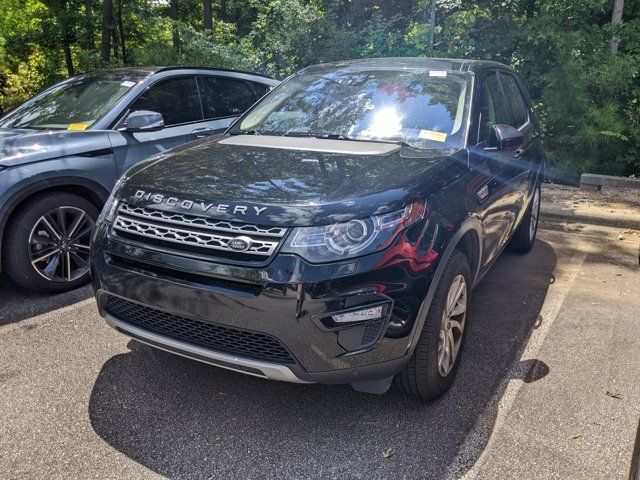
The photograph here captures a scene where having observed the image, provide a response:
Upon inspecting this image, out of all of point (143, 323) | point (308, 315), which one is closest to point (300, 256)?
point (308, 315)

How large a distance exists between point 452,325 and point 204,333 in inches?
51.2

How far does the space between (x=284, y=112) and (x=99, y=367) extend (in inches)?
80.3

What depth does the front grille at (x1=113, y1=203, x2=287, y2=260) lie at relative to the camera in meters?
2.33

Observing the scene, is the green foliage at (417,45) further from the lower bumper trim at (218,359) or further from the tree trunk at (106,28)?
the lower bumper trim at (218,359)

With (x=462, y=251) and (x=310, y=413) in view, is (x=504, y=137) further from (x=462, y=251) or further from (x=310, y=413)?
(x=310, y=413)

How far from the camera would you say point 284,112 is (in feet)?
12.6

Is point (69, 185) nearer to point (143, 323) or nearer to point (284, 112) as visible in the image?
point (284, 112)

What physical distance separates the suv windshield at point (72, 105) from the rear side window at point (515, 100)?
3.19 m

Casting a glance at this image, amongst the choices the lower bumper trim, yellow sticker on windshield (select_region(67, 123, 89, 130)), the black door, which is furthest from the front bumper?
yellow sticker on windshield (select_region(67, 123, 89, 130))

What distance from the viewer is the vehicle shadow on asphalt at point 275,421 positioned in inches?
96.0

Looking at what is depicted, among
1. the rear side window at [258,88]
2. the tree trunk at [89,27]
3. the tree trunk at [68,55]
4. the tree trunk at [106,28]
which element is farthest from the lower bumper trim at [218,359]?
the tree trunk at [68,55]

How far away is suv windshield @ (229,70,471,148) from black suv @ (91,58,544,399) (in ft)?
0.06

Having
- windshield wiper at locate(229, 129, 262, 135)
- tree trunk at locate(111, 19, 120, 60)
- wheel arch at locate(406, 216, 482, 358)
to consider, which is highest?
tree trunk at locate(111, 19, 120, 60)

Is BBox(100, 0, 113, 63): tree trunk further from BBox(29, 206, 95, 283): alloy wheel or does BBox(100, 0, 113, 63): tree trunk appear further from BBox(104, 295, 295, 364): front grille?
BBox(104, 295, 295, 364): front grille
